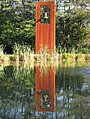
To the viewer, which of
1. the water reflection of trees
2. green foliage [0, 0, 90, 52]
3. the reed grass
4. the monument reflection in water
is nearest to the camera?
the water reflection of trees

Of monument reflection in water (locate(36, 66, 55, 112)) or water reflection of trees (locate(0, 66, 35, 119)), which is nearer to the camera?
water reflection of trees (locate(0, 66, 35, 119))

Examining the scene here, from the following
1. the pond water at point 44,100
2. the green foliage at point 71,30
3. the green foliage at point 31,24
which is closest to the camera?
the pond water at point 44,100

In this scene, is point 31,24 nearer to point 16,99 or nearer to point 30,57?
point 30,57

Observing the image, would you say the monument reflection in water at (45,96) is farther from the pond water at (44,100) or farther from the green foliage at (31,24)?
the green foliage at (31,24)

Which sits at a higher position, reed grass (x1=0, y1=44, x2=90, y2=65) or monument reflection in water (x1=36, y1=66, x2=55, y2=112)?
monument reflection in water (x1=36, y1=66, x2=55, y2=112)

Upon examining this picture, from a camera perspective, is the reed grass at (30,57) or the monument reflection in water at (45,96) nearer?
the monument reflection in water at (45,96)

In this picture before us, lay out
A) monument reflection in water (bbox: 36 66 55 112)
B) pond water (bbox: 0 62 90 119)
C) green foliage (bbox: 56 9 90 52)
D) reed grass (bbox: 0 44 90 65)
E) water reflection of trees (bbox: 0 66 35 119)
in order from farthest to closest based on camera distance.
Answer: green foliage (bbox: 56 9 90 52) → reed grass (bbox: 0 44 90 65) → monument reflection in water (bbox: 36 66 55 112) → water reflection of trees (bbox: 0 66 35 119) → pond water (bbox: 0 62 90 119)

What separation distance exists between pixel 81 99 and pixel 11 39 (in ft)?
50.8

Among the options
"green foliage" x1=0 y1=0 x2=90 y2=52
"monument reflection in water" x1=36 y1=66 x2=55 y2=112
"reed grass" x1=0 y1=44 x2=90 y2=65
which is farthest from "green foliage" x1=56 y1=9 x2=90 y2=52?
"monument reflection in water" x1=36 y1=66 x2=55 y2=112

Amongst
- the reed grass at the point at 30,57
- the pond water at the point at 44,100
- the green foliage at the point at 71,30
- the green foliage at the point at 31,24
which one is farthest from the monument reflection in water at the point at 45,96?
the green foliage at the point at 71,30

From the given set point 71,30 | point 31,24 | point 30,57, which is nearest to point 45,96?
point 30,57

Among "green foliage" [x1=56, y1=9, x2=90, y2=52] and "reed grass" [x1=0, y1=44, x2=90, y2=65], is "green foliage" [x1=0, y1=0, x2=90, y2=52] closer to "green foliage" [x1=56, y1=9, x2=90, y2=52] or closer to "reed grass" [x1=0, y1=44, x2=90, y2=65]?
"green foliage" [x1=56, y1=9, x2=90, y2=52]

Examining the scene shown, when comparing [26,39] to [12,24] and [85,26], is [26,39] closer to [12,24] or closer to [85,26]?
[12,24]

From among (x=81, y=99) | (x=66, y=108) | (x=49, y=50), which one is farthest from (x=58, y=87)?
(x=49, y=50)
